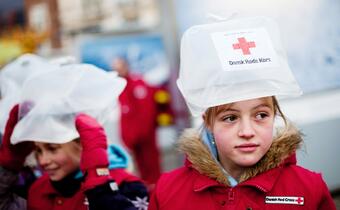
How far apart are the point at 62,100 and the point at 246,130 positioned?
835 millimetres

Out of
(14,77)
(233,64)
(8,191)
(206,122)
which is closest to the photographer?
(233,64)

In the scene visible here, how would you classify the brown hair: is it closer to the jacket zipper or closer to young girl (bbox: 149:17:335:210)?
young girl (bbox: 149:17:335:210)

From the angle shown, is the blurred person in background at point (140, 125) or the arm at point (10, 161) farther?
the blurred person in background at point (140, 125)

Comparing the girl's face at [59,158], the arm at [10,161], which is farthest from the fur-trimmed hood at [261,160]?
the arm at [10,161]

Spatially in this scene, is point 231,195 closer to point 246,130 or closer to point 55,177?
point 246,130

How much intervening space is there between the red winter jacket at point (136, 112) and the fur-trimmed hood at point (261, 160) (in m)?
3.88

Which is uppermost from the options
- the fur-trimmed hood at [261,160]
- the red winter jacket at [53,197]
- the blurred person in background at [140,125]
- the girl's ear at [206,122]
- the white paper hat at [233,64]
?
the white paper hat at [233,64]

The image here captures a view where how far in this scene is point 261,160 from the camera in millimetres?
1540

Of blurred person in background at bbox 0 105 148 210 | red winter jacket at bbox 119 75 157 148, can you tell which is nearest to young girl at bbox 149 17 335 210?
blurred person in background at bbox 0 105 148 210

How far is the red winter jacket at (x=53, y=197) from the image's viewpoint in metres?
1.96

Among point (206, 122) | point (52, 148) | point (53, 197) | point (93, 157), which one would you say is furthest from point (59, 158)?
point (206, 122)

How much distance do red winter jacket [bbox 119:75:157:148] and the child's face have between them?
401cm

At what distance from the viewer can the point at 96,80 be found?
2.00 m

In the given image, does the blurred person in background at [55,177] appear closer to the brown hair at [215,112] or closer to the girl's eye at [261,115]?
the brown hair at [215,112]
